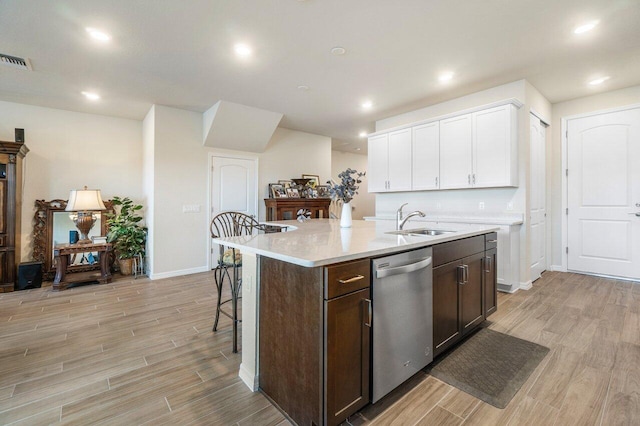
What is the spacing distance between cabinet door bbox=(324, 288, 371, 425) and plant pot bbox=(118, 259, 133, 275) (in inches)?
191

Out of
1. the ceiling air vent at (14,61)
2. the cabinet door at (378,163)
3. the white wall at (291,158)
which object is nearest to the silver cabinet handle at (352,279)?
the cabinet door at (378,163)

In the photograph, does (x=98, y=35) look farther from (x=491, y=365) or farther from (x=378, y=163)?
(x=491, y=365)

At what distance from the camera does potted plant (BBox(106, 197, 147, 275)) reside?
479cm

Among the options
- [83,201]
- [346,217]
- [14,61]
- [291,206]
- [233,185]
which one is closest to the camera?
[346,217]

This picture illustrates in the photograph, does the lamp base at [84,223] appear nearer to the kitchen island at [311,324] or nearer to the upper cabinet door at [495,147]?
the kitchen island at [311,324]

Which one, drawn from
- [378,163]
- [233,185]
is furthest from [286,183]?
[378,163]

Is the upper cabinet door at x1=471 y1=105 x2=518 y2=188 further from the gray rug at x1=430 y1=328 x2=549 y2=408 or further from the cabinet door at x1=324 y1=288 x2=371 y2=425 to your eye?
the cabinet door at x1=324 y1=288 x2=371 y2=425

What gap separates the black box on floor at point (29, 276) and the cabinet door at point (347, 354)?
4.98 meters

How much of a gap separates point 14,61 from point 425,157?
5.35m

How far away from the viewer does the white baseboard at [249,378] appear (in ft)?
5.97

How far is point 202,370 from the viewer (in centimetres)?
206

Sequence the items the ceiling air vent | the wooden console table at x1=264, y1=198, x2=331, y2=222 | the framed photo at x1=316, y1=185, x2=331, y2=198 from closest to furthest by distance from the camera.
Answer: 1. the ceiling air vent
2. the wooden console table at x1=264, y1=198, x2=331, y2=222
3. the framed photo at x1=316, y1=185, x2=331, y2=198

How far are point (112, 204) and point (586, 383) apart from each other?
6.43m

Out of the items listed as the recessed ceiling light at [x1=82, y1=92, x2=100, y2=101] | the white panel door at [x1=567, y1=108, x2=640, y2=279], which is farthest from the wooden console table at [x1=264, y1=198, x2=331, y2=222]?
the white panel door at [x1=567, y1=108, x2=640, y2=279]
